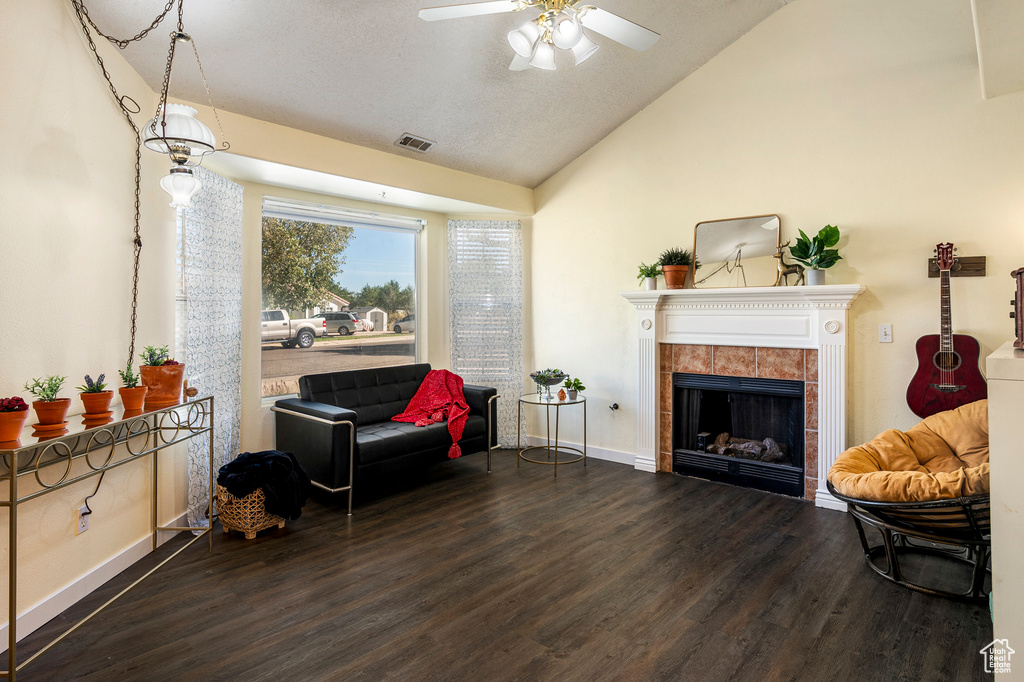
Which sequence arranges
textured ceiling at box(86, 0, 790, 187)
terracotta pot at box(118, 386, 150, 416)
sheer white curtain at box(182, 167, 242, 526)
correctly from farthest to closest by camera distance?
sheer white curtain at box(182, 167, 242, 526), textured ceiling at box(86, 0, 790, 187), terracotta pot at box(118, 386, 150, 416)

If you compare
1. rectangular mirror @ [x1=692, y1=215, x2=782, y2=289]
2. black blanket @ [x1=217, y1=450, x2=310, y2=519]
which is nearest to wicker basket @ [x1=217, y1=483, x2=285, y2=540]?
black blanket @ [x1=217, y1=450, x2=310, y2=519]

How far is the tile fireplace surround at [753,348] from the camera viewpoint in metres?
3.64

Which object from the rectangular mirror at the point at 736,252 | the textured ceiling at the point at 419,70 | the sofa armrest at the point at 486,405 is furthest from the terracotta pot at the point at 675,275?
the sofa armrest at the point at 486,405

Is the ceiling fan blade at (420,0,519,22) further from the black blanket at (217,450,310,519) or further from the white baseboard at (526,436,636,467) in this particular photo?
the white baseboard at (526,436,636,467)

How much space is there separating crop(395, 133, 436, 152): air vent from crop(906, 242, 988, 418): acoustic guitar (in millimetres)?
3480

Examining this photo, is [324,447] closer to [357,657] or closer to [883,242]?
[357,657]

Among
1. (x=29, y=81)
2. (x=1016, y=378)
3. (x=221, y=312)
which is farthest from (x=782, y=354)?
(x=29, y=81)

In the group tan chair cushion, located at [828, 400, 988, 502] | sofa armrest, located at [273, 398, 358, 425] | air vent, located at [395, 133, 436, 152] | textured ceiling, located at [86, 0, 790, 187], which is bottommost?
tan chair cushion, located at [828, 400, 988, 502]

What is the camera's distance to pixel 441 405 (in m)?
4.48

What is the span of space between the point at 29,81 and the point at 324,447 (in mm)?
2337

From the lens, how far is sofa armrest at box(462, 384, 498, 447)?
4551 millimetres

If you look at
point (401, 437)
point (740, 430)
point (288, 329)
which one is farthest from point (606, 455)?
point (288, 329)

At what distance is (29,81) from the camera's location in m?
2.18

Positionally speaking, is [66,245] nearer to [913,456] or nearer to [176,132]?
[176,132]
